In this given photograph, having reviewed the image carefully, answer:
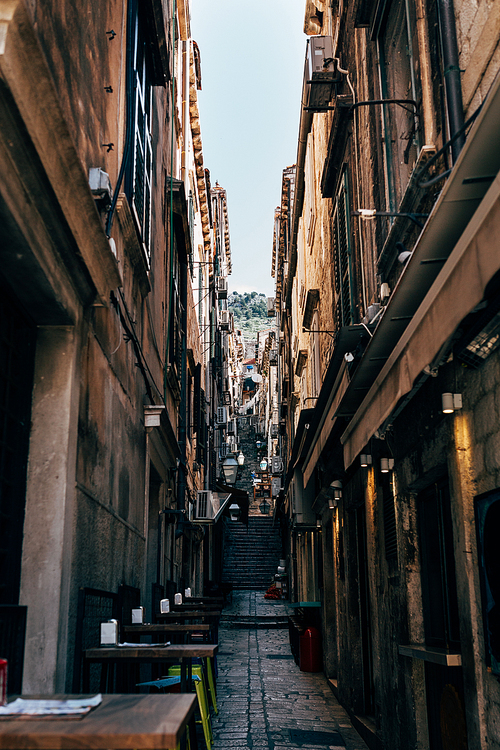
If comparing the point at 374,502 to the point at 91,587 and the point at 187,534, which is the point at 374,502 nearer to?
the point at 91,587

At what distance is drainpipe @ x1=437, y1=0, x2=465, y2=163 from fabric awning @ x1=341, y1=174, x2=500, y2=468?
1.42 meters

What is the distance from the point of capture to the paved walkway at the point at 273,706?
7859mm

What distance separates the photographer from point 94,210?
4156 millimetres

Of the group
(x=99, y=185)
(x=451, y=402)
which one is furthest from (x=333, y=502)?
(x=99, y=185)

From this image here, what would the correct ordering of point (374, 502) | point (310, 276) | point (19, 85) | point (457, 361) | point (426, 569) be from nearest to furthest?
point (19, 85) → point (457, 361) → point (426, 569) → point (374, 502) → point (310, 276)

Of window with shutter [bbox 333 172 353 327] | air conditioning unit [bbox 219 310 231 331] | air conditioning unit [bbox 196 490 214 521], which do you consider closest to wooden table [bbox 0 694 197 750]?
window with shutter [bbox 333 172 353 327]

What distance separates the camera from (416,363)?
4031mm

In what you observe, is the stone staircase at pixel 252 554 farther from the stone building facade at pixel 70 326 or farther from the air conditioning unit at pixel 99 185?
the air conditioning unit at pixel 99 185

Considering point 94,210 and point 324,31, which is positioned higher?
point 324,31

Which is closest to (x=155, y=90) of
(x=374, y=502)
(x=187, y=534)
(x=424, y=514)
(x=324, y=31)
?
(x=324, y=31)

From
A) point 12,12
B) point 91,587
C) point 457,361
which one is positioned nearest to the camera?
point 12,12

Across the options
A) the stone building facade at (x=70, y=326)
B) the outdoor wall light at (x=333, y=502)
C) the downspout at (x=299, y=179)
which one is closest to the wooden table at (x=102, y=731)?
the stone building facade at (x=70, y=326)

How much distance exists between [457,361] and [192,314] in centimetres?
1437

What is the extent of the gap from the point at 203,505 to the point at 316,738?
10.2 meters
